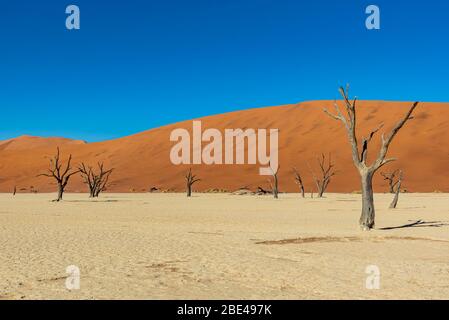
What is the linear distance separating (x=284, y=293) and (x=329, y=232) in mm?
8287

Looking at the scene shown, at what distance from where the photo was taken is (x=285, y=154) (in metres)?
70.9

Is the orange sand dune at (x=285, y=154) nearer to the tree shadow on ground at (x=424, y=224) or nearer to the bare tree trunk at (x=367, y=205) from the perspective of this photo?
the tree shadow on ground at (x=424, y=224)

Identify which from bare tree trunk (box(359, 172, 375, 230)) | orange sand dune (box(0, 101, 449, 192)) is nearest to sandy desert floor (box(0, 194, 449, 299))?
bare tree trunk (box(359, 172, 375, 230))

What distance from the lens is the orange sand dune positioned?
60781mm

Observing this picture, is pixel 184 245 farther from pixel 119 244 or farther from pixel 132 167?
pixel 132 167

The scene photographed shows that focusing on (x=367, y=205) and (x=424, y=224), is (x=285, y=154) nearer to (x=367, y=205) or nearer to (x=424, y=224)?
(x=424, y=224)

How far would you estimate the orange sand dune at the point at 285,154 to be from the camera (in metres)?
60.8

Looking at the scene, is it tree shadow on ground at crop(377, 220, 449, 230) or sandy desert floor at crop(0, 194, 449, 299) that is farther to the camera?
tree shadow on ground at crop(377, 220, 449, 230)

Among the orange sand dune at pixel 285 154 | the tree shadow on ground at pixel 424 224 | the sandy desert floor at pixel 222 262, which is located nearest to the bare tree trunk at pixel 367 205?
the sandy desert floor at pixel 222 262

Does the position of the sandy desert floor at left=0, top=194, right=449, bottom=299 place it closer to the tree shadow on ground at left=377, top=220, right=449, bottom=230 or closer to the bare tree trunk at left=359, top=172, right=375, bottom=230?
the bare tree trunk at left=359, top=172, right=375, bottom=230

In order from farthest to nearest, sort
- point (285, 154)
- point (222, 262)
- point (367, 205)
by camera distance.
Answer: point (285, 154) → point (367, 205) → point (222, 262)

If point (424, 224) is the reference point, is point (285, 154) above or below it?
above

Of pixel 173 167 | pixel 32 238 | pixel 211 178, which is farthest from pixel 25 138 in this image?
pixel 32 238

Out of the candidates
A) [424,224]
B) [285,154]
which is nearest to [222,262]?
[424,224]
